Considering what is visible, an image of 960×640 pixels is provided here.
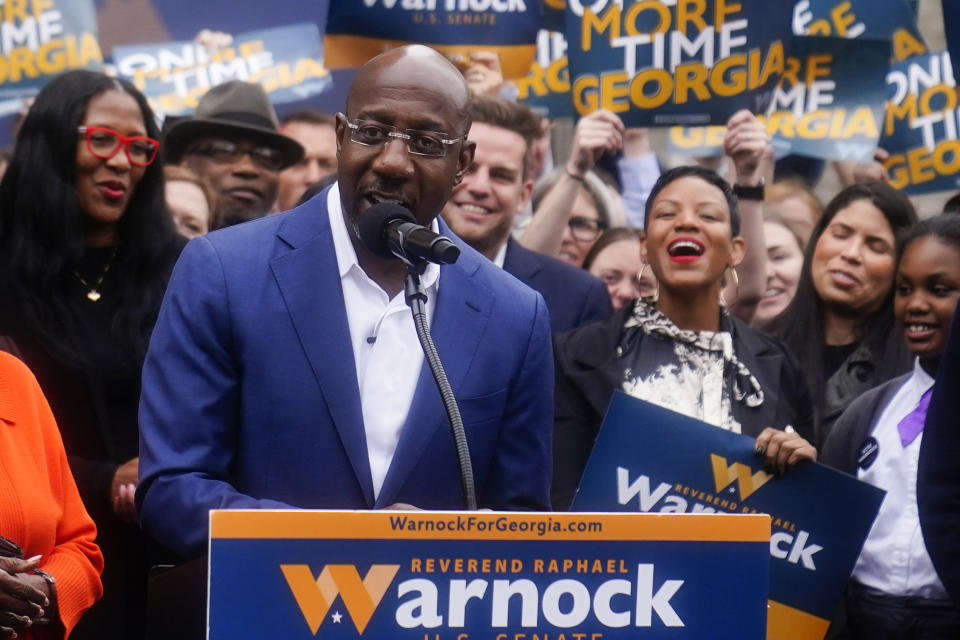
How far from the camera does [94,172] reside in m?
4.18

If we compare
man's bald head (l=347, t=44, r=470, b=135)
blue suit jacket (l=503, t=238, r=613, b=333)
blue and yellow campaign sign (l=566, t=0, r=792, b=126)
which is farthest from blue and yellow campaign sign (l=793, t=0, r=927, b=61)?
man's bald head (l=347, t=44, r=470, b=135)

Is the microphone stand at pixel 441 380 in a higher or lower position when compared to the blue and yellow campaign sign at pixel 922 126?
lower

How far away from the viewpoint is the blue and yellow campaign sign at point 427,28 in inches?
212

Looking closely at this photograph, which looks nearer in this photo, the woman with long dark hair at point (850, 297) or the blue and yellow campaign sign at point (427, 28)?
Answer: the woman with long dark hair at point (850, 297)

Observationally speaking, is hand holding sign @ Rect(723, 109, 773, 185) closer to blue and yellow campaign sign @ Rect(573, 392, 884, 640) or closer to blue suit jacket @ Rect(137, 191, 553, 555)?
blue and yellow campaign sign @ Rect(573, 392, 884, 640)

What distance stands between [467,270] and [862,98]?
3.50 meters

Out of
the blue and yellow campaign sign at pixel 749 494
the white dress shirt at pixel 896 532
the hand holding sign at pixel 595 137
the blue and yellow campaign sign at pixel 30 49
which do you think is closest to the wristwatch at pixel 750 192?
the hand holding sign at pixel 595 137

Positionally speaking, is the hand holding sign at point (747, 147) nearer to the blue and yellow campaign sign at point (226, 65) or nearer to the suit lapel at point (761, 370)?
the suit lapel at point (761, 370)

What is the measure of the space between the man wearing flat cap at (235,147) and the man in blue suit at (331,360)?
10.1 feet

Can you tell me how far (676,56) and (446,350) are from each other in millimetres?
2866

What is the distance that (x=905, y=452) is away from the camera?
3871 mm

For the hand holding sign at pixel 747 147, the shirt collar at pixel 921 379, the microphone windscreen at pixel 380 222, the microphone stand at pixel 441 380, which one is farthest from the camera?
the hand holding sign at pixel 747 147

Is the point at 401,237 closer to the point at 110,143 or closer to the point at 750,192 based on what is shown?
the point at 110,143

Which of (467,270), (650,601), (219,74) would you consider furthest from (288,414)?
(219,74)
